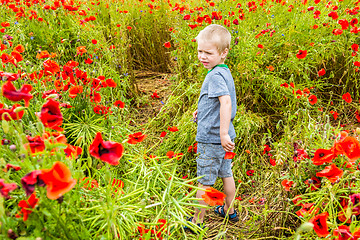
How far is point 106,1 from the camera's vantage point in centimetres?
434

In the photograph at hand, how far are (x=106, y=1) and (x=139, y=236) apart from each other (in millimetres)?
4089

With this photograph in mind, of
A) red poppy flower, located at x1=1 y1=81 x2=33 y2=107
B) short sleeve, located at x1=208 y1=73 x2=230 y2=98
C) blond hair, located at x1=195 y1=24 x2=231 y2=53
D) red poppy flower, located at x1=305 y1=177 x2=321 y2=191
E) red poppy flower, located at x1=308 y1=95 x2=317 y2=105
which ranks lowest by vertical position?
red poppy flower, located at x1=305 y1=177 x2=321 y2=191

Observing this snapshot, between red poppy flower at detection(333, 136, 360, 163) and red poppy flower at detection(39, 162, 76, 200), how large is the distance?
1127 mm

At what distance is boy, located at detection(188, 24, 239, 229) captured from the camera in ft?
5.82

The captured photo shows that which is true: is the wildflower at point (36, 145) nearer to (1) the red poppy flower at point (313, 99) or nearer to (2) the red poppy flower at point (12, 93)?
(2) the red poppy flower at point (12, 93)

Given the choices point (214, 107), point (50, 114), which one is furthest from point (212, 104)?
point (50, 114)

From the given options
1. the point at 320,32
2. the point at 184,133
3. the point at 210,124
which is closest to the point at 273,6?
the point at 320,32

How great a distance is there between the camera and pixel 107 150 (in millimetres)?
955

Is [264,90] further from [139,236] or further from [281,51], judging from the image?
[139,236]

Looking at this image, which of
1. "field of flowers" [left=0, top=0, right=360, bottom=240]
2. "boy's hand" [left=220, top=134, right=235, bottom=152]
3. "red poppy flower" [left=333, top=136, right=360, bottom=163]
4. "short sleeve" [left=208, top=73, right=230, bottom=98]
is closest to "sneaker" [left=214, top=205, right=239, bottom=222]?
"field of flowers" [left=0, top=0, right=360, bottom=240]

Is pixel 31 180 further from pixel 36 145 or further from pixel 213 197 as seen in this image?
pixel 213 197

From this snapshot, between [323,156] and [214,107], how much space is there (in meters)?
0.78

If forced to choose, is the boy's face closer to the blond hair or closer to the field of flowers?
the blond hair

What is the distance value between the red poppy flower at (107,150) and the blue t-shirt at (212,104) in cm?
99
